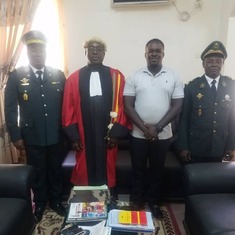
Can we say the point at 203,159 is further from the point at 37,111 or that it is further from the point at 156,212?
the point at 37,111

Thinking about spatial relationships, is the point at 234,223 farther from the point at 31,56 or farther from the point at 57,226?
the point at 31,56

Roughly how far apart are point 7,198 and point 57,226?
0.47 meters

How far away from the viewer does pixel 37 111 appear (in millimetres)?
1851

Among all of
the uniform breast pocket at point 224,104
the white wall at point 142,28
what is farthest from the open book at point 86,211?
the white wall at point 142,28

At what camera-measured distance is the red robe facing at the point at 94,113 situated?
1.89 m

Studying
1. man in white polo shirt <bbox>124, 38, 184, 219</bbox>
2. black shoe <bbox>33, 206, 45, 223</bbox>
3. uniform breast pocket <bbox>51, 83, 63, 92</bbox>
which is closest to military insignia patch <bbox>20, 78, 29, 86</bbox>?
uniform breast pocket <bbox>51, 83, 63, 92</bbox>

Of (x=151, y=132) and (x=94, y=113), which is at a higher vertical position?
(x=94, y=113)

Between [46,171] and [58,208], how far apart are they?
33 centimetres

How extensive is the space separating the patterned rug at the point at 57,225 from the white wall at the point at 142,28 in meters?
1.71

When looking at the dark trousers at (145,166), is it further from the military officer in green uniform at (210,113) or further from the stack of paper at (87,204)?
the stack of paper at (87,204)

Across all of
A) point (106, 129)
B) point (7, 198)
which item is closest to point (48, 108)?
point (106, 129)

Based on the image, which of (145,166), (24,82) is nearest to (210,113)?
(145,166)

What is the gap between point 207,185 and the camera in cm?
166

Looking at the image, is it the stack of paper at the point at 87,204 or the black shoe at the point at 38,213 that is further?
the black shoe at the point at 38,213
